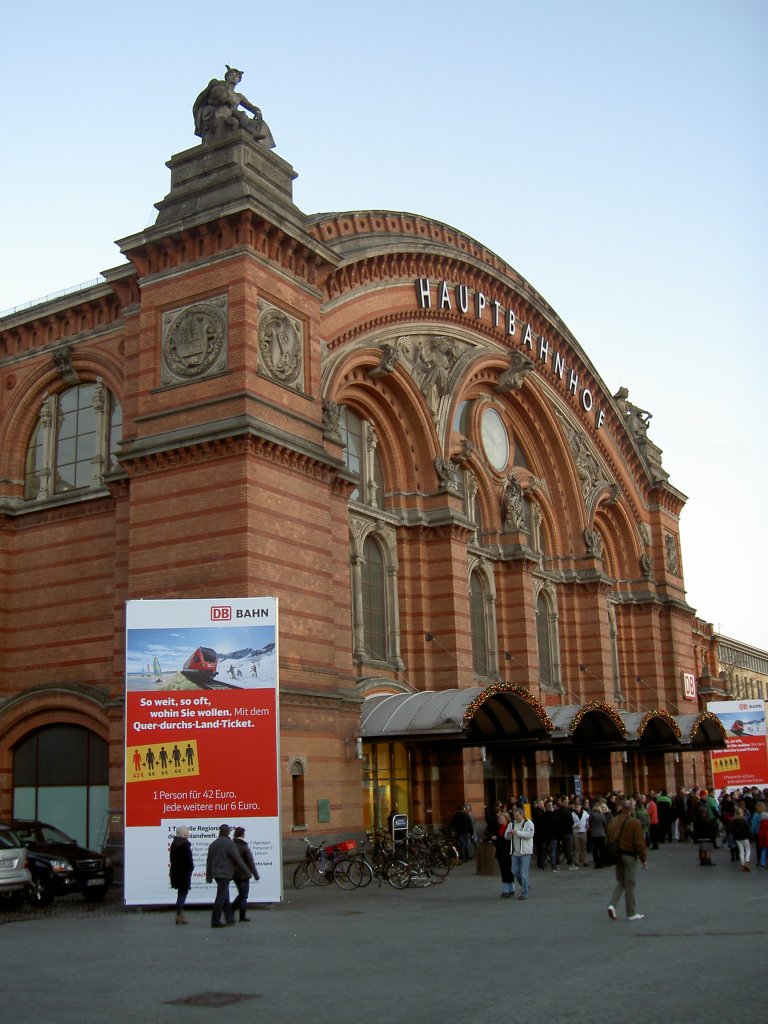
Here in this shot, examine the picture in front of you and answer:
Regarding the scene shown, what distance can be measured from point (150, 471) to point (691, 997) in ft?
62.8

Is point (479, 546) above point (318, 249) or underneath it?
underneath

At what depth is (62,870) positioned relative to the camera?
75.1 ft

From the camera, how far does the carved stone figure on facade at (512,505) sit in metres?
40.3

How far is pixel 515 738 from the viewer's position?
32469mm

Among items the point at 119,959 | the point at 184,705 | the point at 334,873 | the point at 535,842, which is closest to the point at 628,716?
the point at 535,842

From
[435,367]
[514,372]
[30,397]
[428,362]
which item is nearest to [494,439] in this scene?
[514,372]

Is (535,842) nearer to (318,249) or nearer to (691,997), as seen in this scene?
(318,249)

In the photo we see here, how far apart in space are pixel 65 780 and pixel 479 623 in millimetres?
15515

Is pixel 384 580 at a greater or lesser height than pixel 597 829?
greater

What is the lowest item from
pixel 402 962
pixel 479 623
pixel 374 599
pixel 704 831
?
pixel 402 962

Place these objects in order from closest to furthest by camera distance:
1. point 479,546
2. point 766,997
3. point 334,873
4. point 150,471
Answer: point 766,997 < point 334,873 < point 150,471 < point 479,546

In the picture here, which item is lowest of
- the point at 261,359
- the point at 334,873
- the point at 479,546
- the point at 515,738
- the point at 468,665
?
the point at 334,873

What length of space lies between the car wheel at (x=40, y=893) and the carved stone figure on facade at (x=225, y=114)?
728 inches

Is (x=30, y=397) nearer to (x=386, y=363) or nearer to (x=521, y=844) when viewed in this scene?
(x=386, y=363)
